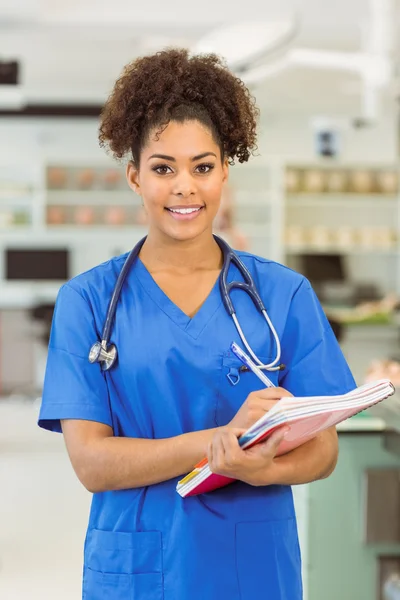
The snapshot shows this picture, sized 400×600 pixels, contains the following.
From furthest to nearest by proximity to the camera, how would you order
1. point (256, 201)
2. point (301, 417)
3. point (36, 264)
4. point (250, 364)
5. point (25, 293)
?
point (25, 293), point (256, 201), point (36, 264), point (250, 364), point (301, 417)

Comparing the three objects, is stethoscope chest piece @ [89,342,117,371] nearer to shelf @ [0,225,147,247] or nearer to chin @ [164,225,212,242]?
chin @ [164,225,212,242]

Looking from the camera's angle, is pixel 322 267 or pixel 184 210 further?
pixel 322 267

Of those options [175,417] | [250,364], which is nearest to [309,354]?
[250,364]

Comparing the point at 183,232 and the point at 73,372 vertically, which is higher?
the point at 183,232

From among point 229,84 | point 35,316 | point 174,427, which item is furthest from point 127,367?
point 35,316

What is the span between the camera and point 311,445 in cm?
120

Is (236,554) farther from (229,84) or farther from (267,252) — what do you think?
(267,252)

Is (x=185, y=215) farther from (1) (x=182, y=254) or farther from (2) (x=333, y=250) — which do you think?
(2) (x=333, y=250)

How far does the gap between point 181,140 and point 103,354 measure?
31 centimetres

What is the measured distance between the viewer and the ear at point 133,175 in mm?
1300

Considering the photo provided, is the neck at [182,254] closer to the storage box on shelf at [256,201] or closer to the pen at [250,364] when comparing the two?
the pen at [250,364]

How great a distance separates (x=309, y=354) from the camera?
126cm

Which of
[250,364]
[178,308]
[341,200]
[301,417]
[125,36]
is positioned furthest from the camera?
[341,200]

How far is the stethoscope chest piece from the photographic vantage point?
1.21 meters
